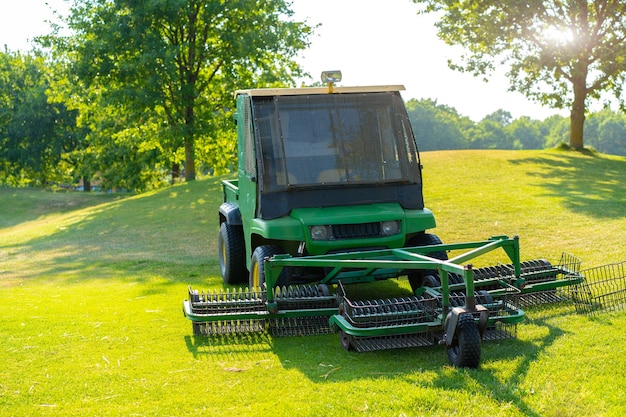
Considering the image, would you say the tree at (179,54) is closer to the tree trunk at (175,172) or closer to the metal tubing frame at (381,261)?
the tree trunk at (175,172)

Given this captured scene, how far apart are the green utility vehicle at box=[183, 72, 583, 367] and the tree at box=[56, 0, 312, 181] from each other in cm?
2489

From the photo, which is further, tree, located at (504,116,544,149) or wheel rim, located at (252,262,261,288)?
tree, located at (504,116,544,149)

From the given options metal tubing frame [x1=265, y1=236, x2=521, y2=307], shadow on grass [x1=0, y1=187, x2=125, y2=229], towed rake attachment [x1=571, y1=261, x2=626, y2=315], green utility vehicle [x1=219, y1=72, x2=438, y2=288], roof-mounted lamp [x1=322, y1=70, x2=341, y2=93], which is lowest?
shadow on grass [x1=0, y1=187, x2=125, y2=229]

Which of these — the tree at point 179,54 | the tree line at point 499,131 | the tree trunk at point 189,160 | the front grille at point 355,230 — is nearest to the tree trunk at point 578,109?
the tree at point 179,54

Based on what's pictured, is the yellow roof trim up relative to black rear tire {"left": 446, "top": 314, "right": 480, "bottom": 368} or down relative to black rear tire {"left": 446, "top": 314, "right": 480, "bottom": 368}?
up

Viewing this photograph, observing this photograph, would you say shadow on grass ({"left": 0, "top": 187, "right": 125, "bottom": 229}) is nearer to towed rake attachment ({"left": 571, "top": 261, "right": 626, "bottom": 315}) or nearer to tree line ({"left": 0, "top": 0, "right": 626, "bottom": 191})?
tree line ({"left": 0, "top": 0, "right": 626, "bottom": 191})

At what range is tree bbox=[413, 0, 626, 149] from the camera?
109 feet

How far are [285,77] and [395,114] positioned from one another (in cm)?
3026

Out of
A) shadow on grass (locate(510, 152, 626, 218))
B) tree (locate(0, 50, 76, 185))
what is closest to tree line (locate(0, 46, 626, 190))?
tree (locate(0, 50, 76, 185))

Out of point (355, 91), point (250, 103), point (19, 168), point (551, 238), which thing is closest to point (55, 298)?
point (250, 103)

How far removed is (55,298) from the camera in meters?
11.2

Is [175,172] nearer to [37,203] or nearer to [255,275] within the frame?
[37,203]

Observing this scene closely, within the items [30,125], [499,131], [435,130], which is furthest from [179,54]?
[499,131]

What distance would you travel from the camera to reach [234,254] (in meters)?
11.4
